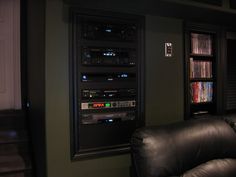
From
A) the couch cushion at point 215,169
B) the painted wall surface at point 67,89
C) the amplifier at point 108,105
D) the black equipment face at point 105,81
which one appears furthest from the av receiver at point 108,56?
the couch cushion at point 215,169

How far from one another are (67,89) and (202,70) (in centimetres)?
154

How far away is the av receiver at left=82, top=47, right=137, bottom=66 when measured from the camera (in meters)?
1.94

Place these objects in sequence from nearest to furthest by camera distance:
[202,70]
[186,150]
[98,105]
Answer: [186,150]
[98,105]
[202,70]

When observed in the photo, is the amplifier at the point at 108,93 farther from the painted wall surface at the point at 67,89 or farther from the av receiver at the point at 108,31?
the av receiver at the point at 108,31

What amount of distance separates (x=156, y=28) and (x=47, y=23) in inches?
37.4

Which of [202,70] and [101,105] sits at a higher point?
[202,70]

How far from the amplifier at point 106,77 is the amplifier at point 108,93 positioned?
0.08 meters

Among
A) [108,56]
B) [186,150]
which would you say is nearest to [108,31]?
[108,56]

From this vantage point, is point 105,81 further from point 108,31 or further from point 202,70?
point 202,70

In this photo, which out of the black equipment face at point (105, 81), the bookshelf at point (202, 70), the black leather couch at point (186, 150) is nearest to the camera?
the black leather couch at point (186, 150)

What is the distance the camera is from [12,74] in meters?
3.35

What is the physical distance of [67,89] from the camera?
1.86 meters

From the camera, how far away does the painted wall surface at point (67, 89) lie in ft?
5.90

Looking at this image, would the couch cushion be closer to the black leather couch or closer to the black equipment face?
the black leather couch
